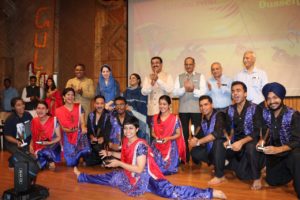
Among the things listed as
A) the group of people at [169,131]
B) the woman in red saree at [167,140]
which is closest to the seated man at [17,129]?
the group of people at [169,131]

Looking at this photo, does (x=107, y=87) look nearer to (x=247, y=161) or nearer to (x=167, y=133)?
(x=167, y=133)

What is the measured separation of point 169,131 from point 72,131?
125cm

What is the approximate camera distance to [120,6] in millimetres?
6434

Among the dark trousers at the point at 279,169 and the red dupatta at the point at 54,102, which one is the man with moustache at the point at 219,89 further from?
the red dupatta at the point at 54,102

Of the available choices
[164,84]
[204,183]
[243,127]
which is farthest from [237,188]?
[164,84]

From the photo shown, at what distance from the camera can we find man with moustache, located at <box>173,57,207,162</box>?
4.20 m

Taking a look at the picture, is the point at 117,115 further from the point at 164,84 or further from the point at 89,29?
the point at 89,29

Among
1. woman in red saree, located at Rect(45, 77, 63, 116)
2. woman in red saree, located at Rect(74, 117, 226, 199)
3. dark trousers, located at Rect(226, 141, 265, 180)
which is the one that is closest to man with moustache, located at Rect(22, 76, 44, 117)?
woman in red saree, located at Rect(45, 77, 63, 116)

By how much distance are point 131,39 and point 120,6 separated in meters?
0.71

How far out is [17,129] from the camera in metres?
3.85

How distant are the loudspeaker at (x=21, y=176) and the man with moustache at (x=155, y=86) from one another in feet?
7.28

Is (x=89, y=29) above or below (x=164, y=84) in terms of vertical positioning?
above

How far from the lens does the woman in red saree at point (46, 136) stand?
3977 mm

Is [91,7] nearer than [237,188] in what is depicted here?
No
